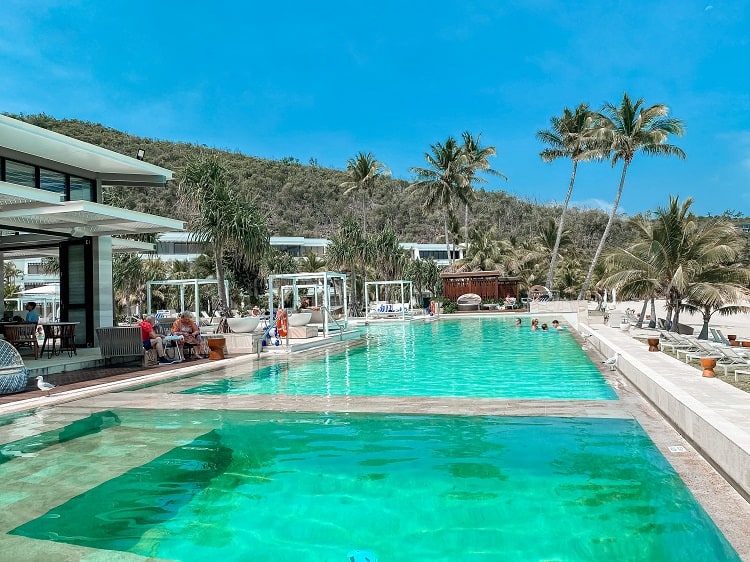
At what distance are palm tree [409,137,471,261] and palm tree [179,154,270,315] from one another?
28590mm

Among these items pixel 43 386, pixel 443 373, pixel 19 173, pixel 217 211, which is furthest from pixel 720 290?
pixel 19 173

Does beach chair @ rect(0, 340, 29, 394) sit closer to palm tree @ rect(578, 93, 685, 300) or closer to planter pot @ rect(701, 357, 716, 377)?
planter pot @ rect(701, 357, 716, 377)

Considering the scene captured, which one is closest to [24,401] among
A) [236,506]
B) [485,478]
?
[236,506]

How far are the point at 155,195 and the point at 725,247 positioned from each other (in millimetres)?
67218

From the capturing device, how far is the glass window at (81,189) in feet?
47.6

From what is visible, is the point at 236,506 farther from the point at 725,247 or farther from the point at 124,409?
the point at 725,247

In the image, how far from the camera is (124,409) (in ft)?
28.2

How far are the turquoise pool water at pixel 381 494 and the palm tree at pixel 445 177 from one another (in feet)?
137

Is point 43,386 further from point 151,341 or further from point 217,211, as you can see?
point 217,211

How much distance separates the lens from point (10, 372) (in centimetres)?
930

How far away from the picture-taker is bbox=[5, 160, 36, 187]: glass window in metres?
12.6

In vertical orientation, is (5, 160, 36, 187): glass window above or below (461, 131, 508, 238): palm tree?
below

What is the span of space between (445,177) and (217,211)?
30.4 meters

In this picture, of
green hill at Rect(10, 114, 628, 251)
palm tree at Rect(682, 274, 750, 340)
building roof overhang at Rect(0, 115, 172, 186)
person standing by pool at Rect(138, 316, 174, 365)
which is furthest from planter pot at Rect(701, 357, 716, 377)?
green hill at Rect(10, 114, 628, 251)
